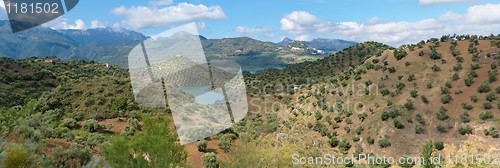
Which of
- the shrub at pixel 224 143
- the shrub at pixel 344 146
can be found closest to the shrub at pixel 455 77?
the shrub at pixel 344 146

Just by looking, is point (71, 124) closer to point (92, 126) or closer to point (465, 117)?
point (92, 126)

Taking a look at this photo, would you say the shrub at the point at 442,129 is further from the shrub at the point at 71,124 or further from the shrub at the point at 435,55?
the shrub at the point at 71,124

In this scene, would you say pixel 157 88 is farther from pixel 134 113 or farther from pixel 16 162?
pixel 16 162

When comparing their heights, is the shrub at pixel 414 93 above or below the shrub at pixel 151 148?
below

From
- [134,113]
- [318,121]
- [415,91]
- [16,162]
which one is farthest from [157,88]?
[16,162]

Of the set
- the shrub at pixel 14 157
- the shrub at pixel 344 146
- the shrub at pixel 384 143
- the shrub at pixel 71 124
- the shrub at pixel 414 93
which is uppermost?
the shrub at pixel 14 157

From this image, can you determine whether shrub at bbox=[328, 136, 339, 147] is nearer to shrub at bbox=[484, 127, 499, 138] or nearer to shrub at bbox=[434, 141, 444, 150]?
shrub at bbox=[434, 141, 444, 150]

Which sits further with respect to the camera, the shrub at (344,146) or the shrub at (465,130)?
the shrub at (344,146)

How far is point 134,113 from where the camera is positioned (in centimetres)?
4422

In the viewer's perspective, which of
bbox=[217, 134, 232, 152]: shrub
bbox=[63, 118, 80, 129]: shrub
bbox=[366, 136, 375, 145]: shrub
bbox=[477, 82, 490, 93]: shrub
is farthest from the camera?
bbox=[477, 82, 490, 93]: shrub

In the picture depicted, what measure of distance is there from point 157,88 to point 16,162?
44.9m

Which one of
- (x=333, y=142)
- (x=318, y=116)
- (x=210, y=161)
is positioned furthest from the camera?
(x=318, y=116)

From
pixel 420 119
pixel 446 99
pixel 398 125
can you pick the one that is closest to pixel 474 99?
pixel 446 99

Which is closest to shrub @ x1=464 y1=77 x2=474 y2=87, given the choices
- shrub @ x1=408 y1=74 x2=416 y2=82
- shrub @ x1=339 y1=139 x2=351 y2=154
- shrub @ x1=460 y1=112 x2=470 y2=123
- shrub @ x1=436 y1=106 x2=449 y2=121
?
shrub @ x1=436 y1=106 x2=449 y2=121
